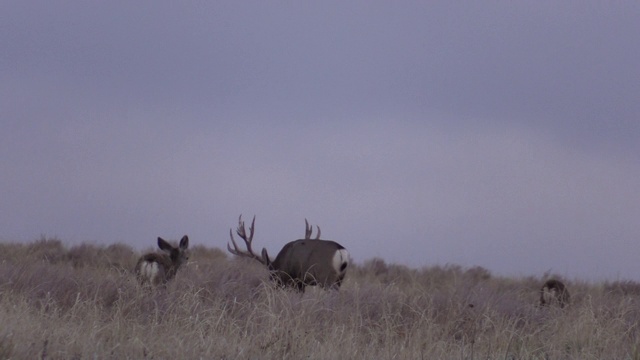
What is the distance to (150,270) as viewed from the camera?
1393 cm

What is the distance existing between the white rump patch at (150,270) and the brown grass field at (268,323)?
707mm

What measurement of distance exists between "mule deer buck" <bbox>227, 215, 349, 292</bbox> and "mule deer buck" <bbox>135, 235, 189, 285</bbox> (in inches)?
63.1

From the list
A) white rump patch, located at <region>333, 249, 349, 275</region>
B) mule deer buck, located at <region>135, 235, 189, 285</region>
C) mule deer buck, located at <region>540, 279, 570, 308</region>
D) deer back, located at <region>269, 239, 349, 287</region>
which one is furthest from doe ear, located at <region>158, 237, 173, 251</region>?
mule deer buck, located at <region>540, 279, 570, 308</region>

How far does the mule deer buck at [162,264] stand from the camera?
535 inches

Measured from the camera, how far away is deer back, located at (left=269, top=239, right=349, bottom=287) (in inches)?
586

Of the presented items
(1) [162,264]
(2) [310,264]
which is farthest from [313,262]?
(1) [162,264]

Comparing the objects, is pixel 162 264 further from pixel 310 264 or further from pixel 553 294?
pixel 553 294

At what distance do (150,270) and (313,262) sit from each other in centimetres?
282

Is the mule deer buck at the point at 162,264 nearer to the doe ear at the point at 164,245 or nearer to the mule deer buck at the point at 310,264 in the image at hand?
the doe ear at the point at 164,245

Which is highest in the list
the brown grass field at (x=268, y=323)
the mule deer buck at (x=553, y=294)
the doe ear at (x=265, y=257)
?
the doe ear at (x=265, y=257)

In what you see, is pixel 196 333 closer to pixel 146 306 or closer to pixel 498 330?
pixel 146 306

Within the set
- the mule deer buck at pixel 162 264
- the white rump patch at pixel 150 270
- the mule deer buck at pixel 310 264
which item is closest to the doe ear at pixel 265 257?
the mule deer buck at pixel 310 264

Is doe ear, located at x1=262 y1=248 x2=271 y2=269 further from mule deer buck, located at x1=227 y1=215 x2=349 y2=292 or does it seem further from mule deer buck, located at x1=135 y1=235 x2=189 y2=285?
mule deer buck, located at x1=135 y1=235 x2=189 y2=285

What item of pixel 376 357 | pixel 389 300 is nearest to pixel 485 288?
pixel 389 300
